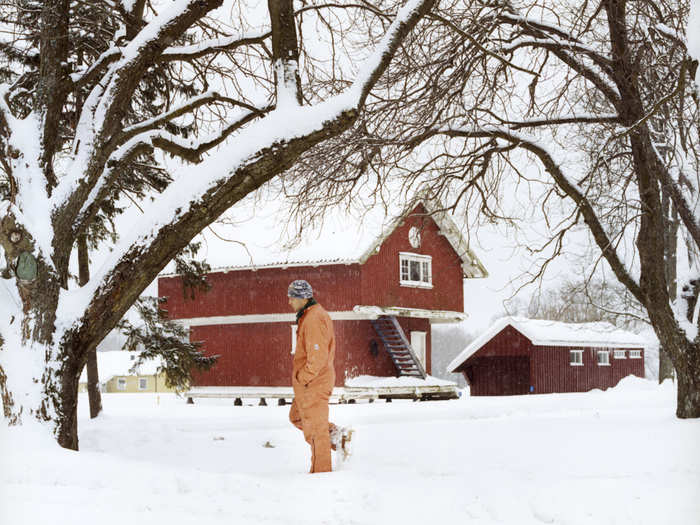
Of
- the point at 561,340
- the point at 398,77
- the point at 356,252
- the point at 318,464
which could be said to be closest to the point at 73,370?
the point at 318,464

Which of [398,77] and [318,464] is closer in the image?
[318,464]

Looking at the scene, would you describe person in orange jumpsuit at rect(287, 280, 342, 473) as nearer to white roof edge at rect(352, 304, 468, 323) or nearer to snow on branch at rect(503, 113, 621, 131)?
snow on branch at rect(503, 113, 621, 131)

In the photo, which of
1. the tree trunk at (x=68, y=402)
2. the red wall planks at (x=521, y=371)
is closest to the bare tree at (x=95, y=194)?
the tree trunk at (x=68, y=402)

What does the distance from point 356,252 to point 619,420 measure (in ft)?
48.3

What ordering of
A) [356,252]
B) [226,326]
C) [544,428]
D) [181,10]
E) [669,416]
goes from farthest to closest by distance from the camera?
[226,326] → [356,252] → [669,416] → [544,428] → [181,10]

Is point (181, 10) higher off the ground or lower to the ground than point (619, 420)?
higher

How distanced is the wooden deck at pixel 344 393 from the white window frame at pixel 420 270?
4137 mm

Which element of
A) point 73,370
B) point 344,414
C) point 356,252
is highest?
point 356,252

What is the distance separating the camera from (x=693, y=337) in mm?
11234

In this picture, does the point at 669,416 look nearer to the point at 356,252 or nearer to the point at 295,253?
the point at 356,252

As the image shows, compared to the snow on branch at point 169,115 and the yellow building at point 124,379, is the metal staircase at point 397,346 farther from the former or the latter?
the yellow building at point 124,379

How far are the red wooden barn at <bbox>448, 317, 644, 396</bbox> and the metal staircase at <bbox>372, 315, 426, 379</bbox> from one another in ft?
24.5

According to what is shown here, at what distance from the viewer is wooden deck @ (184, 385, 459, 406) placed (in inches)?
1016

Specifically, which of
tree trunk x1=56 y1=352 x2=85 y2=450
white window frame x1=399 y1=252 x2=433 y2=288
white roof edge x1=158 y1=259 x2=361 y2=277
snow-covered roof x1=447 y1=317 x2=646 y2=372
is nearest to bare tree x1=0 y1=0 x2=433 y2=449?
tree trunk x1=56 y1=352 x2=85 y2=450
